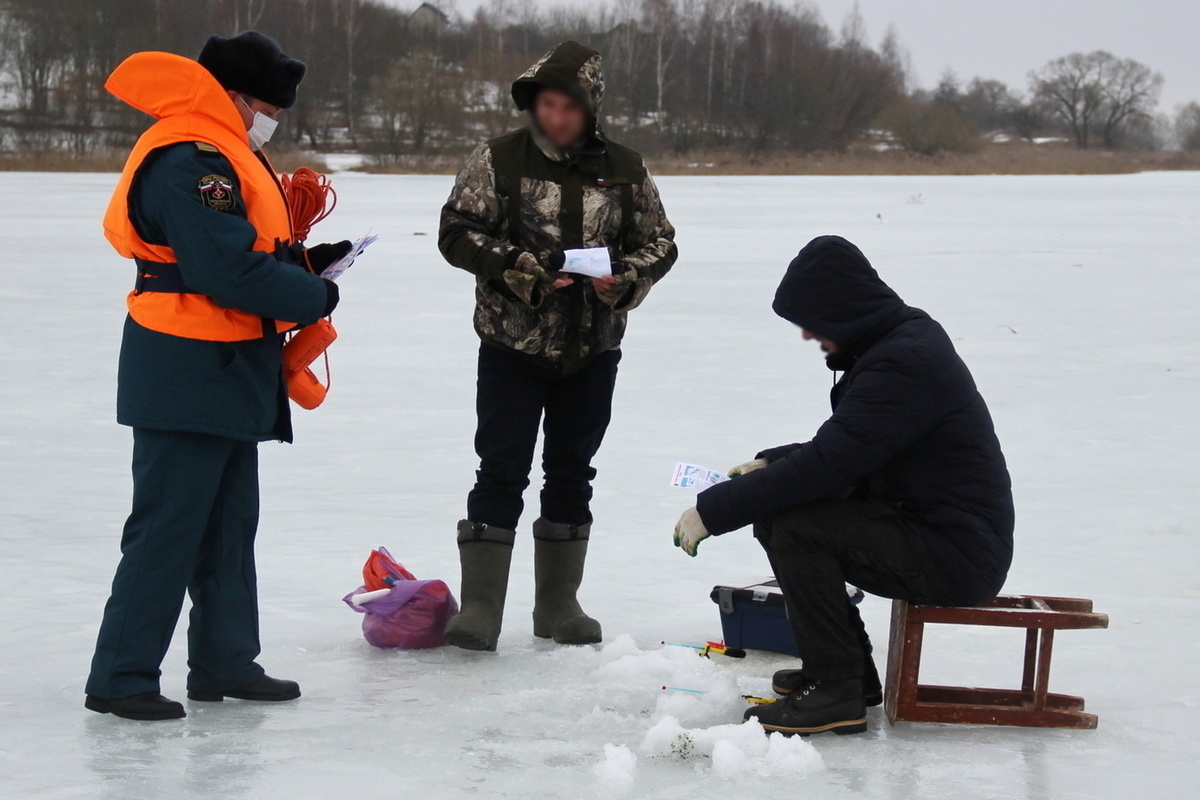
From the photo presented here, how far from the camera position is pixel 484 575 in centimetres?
335

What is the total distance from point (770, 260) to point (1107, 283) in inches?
135

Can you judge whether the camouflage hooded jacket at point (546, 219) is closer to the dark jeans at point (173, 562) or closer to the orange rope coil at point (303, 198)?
the orange rope coil at point (303, 198)

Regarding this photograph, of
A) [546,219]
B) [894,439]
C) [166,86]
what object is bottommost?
[894,439]

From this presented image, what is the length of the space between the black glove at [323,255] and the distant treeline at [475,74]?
1579 inches

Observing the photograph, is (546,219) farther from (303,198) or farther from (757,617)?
(757,617)

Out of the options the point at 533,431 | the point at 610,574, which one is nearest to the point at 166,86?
the point at 533,431

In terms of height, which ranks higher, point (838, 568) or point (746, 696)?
point (838, 568)

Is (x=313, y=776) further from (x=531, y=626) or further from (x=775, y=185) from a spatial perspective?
(x=775, y=185)

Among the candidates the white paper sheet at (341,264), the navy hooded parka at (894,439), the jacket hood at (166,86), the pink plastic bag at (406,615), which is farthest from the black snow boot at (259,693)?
the jacket hood at (166,86)

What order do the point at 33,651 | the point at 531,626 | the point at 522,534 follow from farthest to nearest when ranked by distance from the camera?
the point at 522,534 → the point at 531,626 → the point at 33,651

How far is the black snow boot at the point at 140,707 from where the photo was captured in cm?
276

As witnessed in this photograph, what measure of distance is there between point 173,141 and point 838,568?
162 centimetres

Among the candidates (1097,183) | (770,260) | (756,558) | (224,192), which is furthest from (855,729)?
(1097,183)

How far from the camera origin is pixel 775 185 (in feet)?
105
